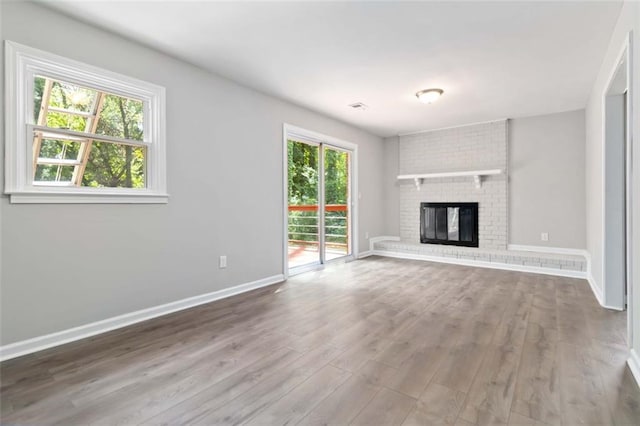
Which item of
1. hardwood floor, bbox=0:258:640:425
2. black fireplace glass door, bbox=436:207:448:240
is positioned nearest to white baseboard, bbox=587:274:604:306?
hardwood floor, bbox=0:258:640:425

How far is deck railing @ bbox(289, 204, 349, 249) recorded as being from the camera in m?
4.69

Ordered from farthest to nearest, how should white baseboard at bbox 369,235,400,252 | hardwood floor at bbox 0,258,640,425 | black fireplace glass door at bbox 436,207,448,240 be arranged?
white baseboard at bbox 369,235,400,252 < black fireplace glass door at bbox 436,207,448,240 < hardwood floor at bbox 0,258,640,425

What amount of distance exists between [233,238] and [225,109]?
58.6 inches

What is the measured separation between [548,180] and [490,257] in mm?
1608

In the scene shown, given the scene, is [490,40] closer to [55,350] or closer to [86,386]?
[86,386]

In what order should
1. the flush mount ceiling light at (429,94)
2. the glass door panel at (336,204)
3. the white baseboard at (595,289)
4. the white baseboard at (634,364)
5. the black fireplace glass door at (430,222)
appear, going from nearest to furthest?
the white baseboard at (634,364) → the white baseboard at (595,289) → the flush mount ceiling light at (429,94) → the glass door panel at (336,204) → the black fireplace glass door at (430,222)

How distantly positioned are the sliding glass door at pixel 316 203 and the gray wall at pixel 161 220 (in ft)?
1.36

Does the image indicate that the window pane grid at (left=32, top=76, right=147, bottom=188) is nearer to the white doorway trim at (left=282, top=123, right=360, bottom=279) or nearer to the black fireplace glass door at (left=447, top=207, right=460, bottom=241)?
the white doorway trim at (left=282, top=123, right=360, bottom=279)

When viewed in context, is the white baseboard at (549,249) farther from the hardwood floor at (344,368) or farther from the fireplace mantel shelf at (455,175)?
the hardwood floor at (344,368)

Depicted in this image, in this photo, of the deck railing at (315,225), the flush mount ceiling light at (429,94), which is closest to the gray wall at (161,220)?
the deck railing at (315,225)

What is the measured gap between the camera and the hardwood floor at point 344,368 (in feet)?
5.04

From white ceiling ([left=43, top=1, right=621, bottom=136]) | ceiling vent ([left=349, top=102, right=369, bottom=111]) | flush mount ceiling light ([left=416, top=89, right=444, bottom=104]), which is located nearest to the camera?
white ceiling ([left=43, top=1, right=621, bottom=136])

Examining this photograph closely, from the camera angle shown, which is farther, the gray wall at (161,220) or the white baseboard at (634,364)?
the gray wall at (161,220)

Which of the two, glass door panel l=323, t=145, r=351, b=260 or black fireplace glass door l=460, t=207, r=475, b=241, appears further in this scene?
black fireplace glass door l=460, t=207, r=475, b=241
